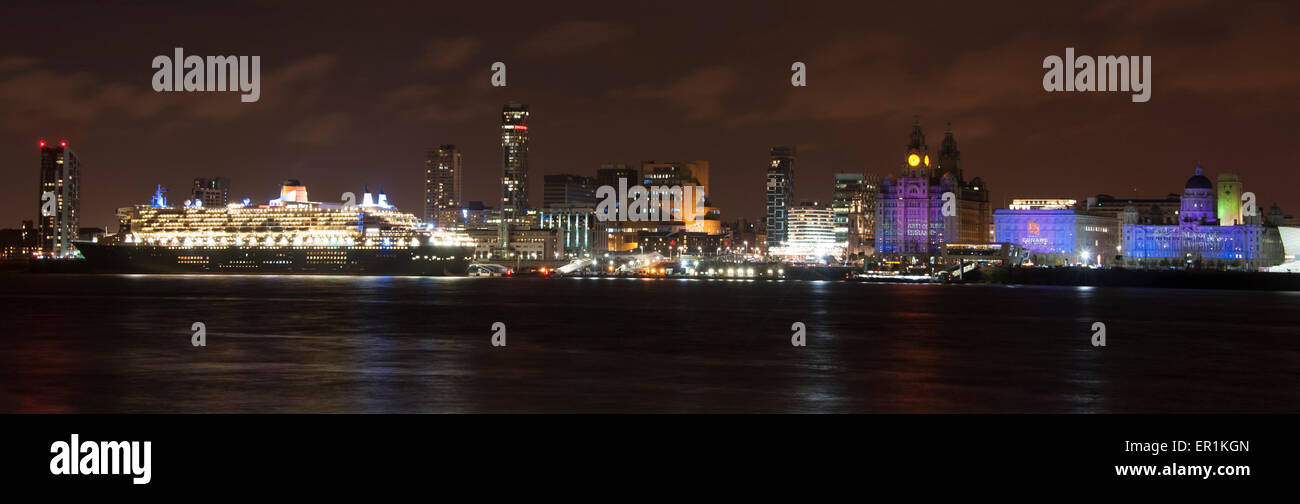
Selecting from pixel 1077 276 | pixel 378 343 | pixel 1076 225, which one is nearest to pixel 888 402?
pixel 378 343

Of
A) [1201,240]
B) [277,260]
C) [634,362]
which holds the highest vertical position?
[1201,240]

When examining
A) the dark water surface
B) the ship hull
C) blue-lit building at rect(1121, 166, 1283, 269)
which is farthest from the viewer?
blue-lit building at rect(1121, 166, 1283, 269)

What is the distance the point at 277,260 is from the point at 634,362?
12290 cm

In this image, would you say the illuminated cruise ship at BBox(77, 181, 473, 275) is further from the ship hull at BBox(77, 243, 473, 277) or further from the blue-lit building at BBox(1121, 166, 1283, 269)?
the blue-lit building at BBox(1121, 166, 1283, 269)

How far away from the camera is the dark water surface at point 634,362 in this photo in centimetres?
2095

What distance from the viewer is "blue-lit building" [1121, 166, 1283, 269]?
16100 cm

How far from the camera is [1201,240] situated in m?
166

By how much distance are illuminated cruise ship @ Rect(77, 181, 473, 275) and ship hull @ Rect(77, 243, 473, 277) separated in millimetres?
132

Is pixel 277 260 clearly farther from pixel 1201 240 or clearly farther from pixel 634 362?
pixel 1201 240

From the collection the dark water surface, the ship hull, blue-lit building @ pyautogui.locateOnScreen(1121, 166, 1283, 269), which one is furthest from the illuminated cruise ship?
blue-lit building @ pyautogui.locateOnScreen(1121, 166, 1283, 269)

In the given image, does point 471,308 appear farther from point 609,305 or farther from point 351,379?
point 351,379

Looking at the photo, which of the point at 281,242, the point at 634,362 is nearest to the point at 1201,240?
the point at 281,242

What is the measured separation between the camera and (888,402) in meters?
21.0
